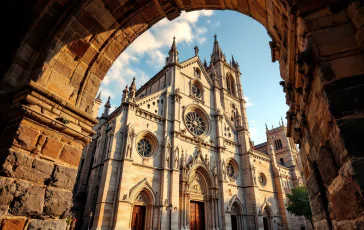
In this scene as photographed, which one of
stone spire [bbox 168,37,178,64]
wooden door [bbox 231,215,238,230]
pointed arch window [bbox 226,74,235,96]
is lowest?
wooden door [bbox 231,215,238,230]

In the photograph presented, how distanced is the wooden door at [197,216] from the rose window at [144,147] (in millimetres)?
6458

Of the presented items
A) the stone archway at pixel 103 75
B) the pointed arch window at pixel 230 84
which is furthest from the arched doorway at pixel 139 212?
the pointed arch window at pixel 230 84

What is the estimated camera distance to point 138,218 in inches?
545

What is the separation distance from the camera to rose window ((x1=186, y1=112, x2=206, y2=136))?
20.5m

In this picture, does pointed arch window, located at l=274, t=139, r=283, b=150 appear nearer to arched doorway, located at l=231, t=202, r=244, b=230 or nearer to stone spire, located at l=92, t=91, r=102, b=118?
arched doorway, located at l=231, t=202, r=244, b=230

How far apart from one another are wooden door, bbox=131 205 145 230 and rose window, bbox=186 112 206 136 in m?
8.87

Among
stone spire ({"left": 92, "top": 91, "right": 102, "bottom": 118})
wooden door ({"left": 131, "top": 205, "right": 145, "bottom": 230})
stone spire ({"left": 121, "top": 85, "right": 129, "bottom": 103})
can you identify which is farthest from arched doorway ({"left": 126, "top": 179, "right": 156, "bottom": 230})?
stone spire ({"left": 92, "top": 91, "right": 102, "bottom": 118})

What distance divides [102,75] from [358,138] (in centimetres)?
407

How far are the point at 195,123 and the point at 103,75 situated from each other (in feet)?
57.5

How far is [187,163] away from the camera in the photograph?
17.6 meters

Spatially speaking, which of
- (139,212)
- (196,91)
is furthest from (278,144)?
(139,212)

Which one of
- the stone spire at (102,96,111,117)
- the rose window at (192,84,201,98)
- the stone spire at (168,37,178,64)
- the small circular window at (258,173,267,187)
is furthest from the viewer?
the small circular window at (258,173,267,187)

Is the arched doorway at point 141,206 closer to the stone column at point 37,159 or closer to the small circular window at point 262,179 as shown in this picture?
the stone column at point 37,159

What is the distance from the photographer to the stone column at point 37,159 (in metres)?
2.33
